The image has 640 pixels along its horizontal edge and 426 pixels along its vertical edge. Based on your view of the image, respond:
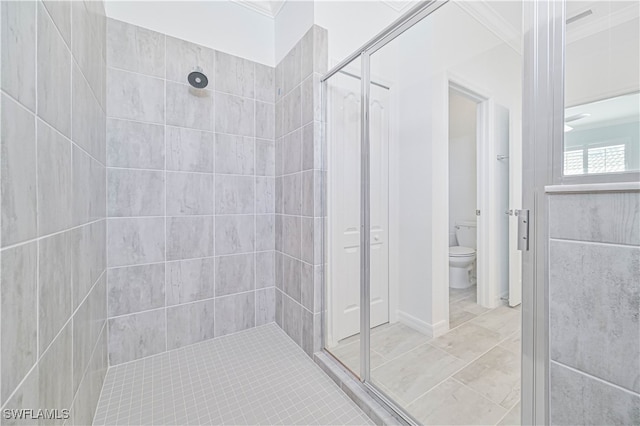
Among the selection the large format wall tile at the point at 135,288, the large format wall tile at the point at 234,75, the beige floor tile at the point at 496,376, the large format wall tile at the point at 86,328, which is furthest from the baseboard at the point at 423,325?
the large format wall tile at the point at 234,75

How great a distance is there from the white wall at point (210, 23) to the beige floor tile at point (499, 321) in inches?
96.9

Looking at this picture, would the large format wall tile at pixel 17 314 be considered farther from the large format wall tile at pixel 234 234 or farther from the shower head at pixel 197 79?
the shower head at pixel 197 79

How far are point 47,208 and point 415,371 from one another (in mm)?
1849

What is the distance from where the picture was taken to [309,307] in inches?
67.2

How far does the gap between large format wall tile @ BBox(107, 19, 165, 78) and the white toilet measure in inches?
92.0

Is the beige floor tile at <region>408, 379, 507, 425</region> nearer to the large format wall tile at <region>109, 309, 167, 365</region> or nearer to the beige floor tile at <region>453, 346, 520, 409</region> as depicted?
the beige floor tile at <region>453, 346, 520, 409</region>

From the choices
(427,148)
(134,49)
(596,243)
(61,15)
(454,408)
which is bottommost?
(454,408)

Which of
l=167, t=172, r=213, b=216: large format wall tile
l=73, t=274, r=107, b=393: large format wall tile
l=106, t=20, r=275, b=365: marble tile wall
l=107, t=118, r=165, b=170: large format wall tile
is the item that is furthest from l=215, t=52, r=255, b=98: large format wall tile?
l=73, t=274, r=107, b=393: large format wall tile

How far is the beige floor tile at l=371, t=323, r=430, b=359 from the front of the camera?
174cm

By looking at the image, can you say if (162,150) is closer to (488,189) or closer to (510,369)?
(488,189)

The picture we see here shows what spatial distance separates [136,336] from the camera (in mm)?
1662

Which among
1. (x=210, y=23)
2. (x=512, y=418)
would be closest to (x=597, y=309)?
(x=512, y=418)

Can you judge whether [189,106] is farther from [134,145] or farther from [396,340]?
[396,340]

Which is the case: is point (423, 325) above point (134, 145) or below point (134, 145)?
below
